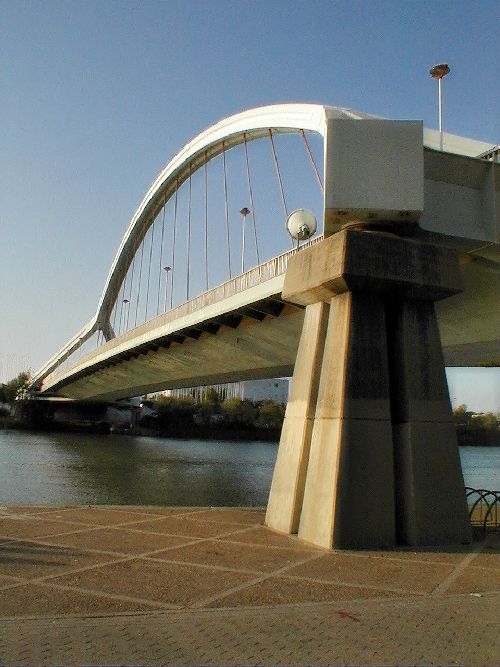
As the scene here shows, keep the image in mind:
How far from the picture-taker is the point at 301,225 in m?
14.1

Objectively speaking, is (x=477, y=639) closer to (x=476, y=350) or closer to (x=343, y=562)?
(x=343, y=562)

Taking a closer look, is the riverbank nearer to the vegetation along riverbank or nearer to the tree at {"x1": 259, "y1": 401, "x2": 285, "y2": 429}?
the vegetation along riverbank

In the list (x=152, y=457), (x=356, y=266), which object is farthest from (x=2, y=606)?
(x=152, y=457)

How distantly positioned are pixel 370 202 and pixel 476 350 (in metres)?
11.7

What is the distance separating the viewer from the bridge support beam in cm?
874

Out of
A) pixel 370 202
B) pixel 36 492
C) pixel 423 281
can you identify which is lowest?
pixel 36 492

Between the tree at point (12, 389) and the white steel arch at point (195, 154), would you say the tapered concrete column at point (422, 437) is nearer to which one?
the white steel arch at point (195, 154)

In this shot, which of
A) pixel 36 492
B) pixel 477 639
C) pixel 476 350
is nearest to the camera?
pixel 477 639

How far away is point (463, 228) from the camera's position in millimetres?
10828

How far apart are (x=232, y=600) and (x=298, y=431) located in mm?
4437

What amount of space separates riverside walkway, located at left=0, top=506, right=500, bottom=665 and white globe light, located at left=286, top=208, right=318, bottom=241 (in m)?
6.93

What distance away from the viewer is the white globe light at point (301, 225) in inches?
553

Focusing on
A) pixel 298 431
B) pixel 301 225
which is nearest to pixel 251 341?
pixel 301 225

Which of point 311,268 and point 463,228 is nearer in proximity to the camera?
point 311,268
